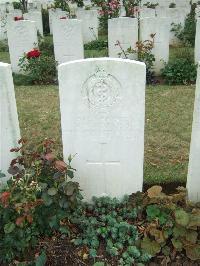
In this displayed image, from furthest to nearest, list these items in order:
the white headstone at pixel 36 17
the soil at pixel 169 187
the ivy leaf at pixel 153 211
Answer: the white headstone at pixel 36 17 < the soil at pixel 169 187 < the ivy leaf at pixel 153 211

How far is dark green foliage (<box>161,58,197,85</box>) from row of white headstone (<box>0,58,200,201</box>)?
4537 mm

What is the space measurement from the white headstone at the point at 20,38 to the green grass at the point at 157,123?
1.32m

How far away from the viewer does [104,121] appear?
3.74 metres

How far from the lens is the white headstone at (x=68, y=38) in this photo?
335 inches

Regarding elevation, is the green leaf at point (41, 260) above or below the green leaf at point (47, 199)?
below

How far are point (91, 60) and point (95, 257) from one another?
1.72m

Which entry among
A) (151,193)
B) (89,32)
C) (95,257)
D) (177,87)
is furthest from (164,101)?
(89,32)

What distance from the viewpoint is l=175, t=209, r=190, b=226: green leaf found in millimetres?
3445

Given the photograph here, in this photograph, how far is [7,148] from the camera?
12.6 feet

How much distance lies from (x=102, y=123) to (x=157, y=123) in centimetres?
253

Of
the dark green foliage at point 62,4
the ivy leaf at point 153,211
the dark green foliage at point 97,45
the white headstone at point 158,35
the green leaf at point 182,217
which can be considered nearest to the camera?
the green leaf at point 182,217

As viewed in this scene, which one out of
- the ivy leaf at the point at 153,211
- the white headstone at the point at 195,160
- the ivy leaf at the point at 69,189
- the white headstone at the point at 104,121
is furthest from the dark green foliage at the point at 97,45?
the ivy leaf at the point at 69,189

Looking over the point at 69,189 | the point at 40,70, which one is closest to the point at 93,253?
the point at 69,189

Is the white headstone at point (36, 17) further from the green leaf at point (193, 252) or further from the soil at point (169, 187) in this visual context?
the green leaf at point (193, 252)
